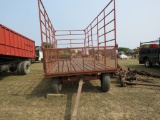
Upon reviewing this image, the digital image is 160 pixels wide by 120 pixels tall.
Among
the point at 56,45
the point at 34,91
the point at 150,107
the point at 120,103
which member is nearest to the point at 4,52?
the point at 34,91

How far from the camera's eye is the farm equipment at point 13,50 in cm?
775

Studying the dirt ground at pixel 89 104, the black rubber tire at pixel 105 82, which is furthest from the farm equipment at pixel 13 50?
the black rubber tire at pixel 105 82

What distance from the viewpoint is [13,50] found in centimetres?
881

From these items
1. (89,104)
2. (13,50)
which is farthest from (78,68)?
(13,50)

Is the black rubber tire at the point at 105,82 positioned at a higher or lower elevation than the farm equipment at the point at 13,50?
lower

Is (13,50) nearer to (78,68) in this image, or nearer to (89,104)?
(78,68)

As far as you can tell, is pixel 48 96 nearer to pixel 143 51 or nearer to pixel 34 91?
pixel 34 91

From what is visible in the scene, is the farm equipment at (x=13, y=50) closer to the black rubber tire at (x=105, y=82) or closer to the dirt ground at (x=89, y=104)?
the dirt ground at (x=89, y=104)

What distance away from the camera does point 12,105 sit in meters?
4.82

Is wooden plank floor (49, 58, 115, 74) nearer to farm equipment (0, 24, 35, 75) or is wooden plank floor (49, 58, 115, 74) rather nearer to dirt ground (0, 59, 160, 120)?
dirt ground (0, 59, 160, 120)

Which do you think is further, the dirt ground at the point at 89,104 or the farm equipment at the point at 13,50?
the farm equipment at the point at 13,50

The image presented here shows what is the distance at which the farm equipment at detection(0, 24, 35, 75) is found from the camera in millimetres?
7752

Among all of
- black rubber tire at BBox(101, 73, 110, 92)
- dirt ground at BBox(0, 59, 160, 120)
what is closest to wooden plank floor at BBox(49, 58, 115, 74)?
black rubber tire at BBox(101, 73, 110, 92)

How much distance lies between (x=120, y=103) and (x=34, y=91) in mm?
3025
